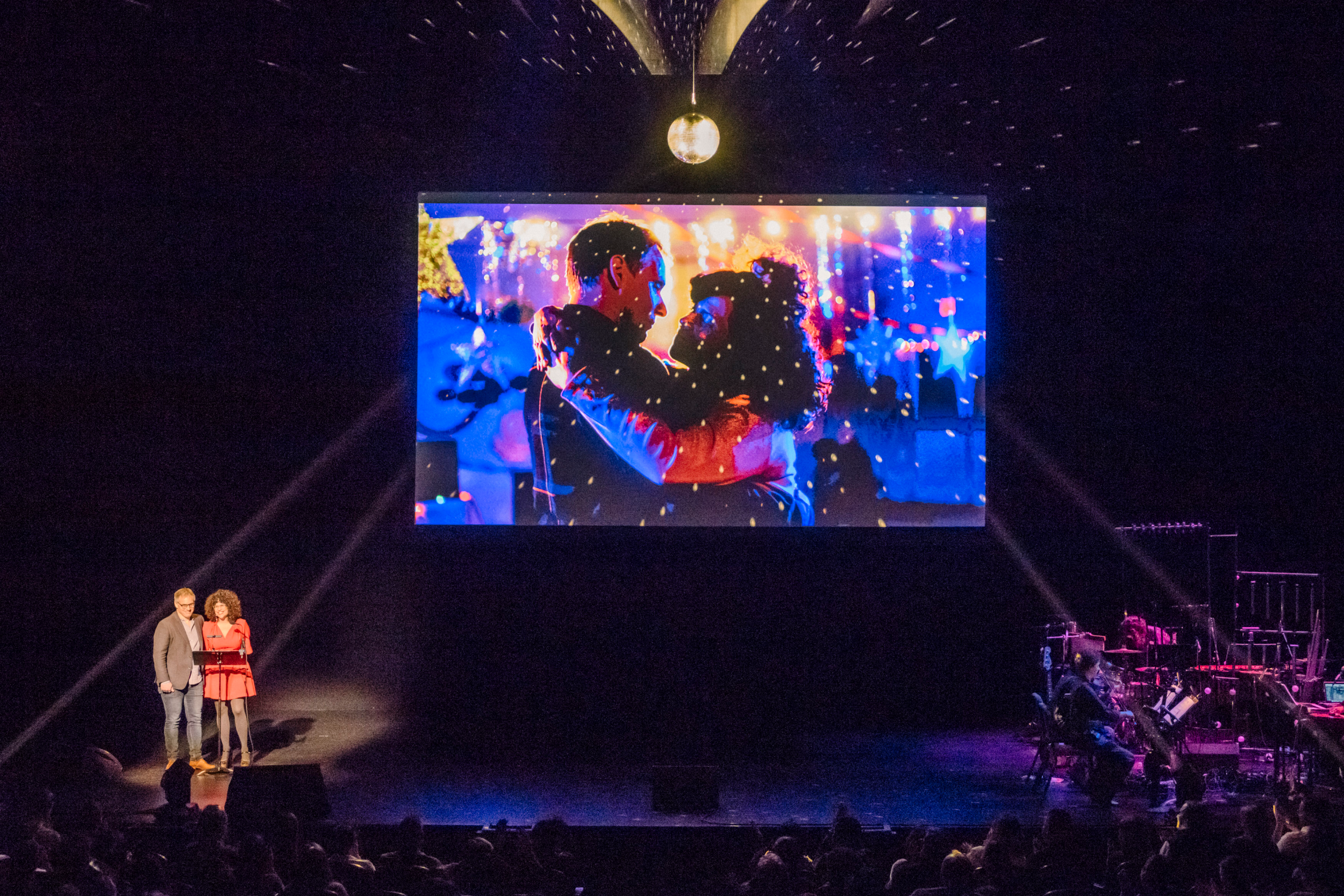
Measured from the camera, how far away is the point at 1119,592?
8039 mm

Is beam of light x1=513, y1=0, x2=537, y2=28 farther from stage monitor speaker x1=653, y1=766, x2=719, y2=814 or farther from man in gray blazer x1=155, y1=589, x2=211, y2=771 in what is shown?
stage monitor speaker x1=653, y1=766, x2=719, y2=814

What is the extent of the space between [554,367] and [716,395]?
106cm

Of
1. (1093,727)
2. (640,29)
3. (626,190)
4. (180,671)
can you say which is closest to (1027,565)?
(1093,727)

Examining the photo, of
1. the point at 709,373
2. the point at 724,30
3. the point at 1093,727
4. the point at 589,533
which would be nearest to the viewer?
the point at 1093,727

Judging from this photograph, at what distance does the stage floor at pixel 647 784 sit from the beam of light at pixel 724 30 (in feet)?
14.5

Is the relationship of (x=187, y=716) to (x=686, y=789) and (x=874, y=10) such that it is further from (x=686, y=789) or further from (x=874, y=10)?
(x=874, y=10)

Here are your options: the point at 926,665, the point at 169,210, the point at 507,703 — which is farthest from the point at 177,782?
the point at 926,665

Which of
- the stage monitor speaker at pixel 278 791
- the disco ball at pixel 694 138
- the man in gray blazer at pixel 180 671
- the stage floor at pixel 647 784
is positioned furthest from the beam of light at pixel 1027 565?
the man in gray blazer at pixel 180 671

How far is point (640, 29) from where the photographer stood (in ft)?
23.8

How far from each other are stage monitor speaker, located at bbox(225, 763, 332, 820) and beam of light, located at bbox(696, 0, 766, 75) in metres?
4.95

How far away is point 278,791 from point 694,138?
3.86 m

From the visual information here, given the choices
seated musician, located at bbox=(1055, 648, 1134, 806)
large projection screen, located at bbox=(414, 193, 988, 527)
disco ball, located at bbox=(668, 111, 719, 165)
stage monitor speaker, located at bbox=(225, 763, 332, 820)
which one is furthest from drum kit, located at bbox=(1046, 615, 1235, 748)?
stage monitor speaker, located at bbox=(225, 763, 332, 820)

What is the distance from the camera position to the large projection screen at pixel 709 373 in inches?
291

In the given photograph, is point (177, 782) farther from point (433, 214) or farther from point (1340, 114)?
point (1340, 114)
